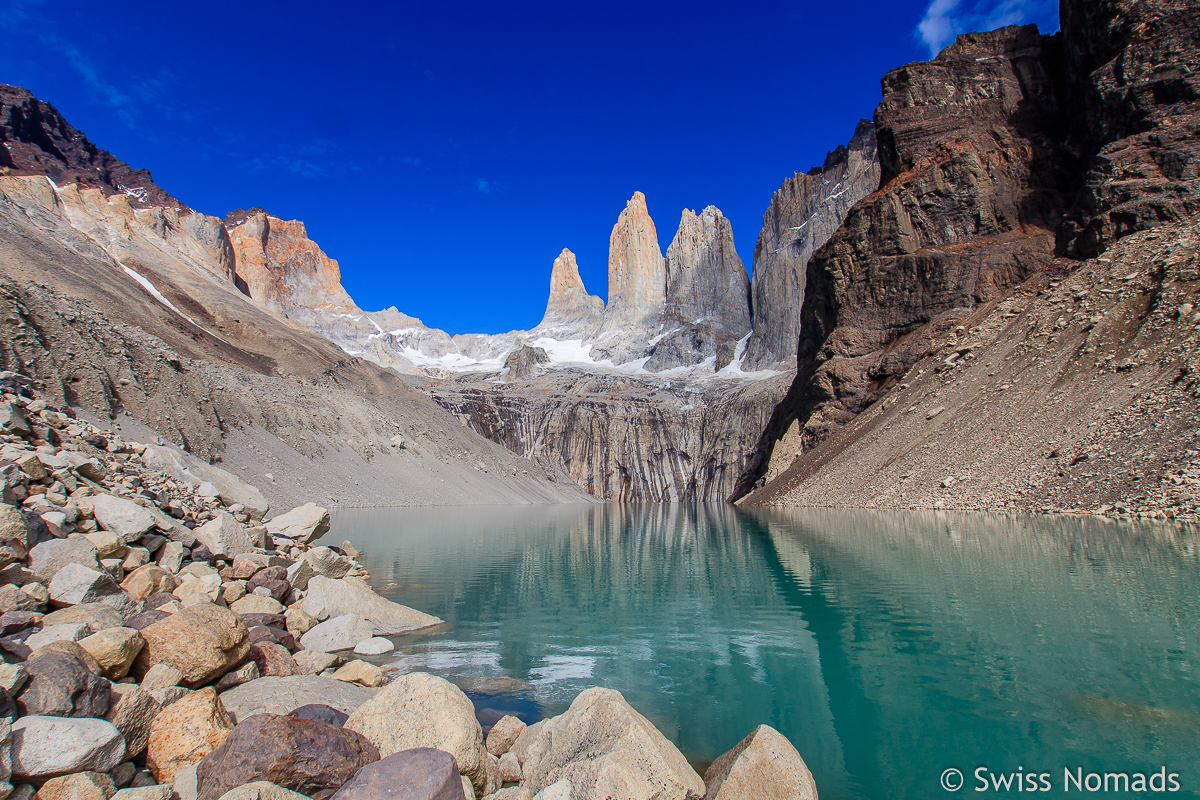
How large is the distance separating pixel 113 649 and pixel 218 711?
46.6 inches

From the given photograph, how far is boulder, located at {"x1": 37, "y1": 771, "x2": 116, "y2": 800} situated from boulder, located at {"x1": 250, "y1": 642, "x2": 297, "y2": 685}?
2874mm

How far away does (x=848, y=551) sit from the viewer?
1789cm

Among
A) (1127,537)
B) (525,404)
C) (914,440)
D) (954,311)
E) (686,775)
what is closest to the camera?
(686,775)

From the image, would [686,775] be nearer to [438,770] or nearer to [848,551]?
[438,770]

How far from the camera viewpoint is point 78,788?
397cm

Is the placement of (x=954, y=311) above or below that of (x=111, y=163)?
below

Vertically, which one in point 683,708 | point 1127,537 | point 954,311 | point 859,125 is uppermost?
point 859,125

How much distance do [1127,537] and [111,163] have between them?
14384 cm

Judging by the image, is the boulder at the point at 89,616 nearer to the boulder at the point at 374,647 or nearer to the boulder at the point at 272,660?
the boulder at the point at 272,660

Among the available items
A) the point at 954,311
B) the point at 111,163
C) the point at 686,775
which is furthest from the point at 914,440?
the point at 111,163

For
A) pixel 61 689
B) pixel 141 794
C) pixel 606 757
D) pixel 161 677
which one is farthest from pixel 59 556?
pixel 606 757

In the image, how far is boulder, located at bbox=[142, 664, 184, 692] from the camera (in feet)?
18.1

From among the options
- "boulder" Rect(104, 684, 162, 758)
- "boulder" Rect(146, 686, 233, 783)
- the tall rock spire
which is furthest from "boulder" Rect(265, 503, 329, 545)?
the tall rock spire

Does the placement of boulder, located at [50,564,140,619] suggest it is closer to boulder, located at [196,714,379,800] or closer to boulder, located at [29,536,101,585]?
boulder, located at [29,536,101,585]
